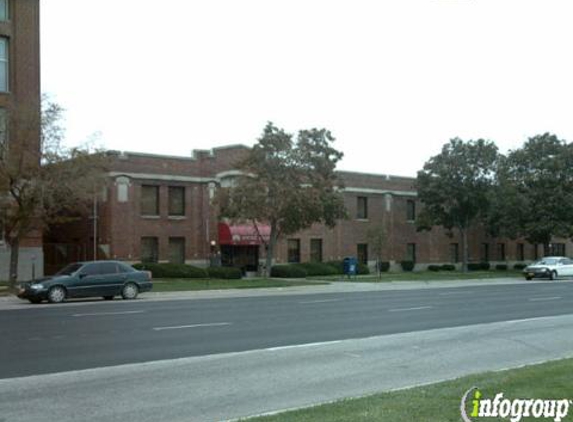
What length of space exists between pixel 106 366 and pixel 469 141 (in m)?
46.3

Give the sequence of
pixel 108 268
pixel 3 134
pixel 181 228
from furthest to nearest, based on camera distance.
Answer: pixel 181 228
pixel 3 134
pixel 108 268

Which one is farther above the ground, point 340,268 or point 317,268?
point 317,268

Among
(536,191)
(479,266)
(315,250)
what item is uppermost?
(536,191)

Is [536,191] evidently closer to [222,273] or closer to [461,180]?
[461,180]

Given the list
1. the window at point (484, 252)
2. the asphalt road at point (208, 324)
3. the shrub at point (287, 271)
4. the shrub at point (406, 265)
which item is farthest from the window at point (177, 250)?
the window at point (484, 252)

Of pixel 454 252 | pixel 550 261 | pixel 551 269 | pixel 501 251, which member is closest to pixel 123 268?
pixel 551 269

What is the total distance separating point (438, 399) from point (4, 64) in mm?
35684

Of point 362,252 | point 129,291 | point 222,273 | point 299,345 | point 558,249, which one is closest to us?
point 299,345

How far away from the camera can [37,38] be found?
3866cm

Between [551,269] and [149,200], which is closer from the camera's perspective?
[149,200]

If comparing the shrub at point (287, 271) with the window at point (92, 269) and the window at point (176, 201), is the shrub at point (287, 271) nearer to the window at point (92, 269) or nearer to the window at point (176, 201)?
the window at point (176, 201)

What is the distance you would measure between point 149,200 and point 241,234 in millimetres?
6214

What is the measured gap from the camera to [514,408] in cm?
662

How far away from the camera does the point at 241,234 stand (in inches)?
1810
